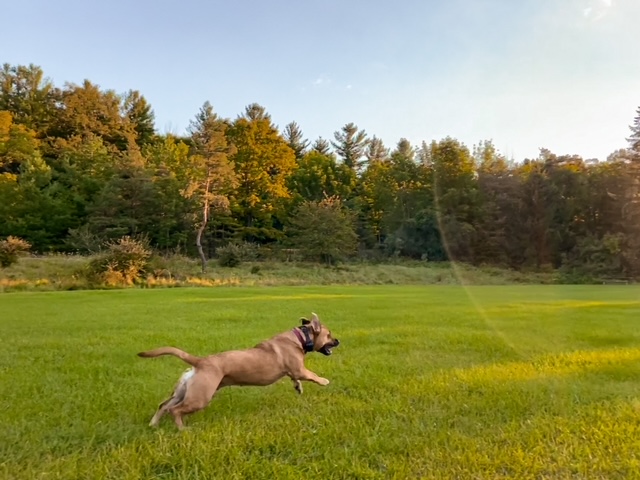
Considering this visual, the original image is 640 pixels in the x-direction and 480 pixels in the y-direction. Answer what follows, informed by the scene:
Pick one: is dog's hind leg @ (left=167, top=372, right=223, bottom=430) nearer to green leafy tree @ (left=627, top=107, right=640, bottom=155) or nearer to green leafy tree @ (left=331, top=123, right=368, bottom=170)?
green leafy tree @ (left=627, top=107, right=640, bottom=155)

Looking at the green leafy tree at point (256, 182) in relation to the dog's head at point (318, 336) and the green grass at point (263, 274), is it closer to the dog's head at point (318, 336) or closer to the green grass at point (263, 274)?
the green grass at point (263, 274)

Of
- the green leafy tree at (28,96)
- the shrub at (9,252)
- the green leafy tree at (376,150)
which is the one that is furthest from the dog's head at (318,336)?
the green leafy tree at (376,150)

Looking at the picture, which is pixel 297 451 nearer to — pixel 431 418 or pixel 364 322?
pixel 431 418

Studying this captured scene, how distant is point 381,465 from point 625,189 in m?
43.3

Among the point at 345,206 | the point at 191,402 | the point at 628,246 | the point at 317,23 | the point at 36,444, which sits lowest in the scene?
the point at 36,444

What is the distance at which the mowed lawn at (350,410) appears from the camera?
9.14 feet

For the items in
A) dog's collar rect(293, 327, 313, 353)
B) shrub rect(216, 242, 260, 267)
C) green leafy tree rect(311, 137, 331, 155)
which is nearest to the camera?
dog's collar rect(293, 327, 313, 353)

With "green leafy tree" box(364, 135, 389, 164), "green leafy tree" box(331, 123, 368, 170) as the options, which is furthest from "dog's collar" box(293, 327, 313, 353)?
"green leafy tree" box(364, 135, 389, 164)

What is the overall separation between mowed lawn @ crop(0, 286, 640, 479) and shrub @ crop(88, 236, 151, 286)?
1427cm

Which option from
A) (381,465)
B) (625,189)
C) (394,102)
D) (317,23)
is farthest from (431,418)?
(625,189)

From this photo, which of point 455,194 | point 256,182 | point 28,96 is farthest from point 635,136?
point 28,96

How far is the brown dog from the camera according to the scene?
333 cm

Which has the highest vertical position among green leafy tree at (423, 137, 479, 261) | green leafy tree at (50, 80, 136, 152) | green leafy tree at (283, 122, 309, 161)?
green leafy tree at (283, 122, 309, 161)

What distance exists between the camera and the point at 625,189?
38.1 m
